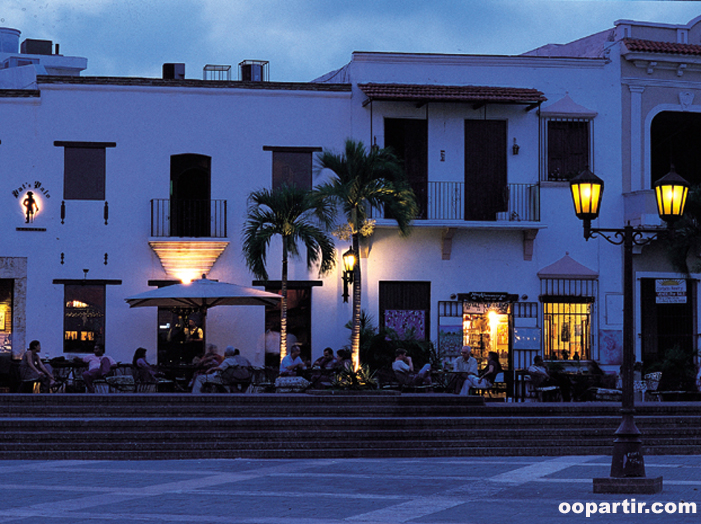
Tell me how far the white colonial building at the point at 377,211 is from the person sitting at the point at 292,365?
135 inches

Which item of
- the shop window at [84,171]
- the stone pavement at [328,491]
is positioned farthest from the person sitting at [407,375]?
the shop window at [84,171]

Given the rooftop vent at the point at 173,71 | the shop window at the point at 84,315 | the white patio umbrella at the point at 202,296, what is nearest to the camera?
the white patio umbrella at the point at 202,296

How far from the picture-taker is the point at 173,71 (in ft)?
87.7

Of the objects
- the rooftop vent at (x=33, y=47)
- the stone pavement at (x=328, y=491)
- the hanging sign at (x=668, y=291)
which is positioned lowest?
the stone pavement at (x=328, y=491)

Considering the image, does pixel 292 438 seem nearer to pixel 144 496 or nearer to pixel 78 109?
pixel 144 496

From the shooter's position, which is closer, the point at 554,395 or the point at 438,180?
the point at 554,395

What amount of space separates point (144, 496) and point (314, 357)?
539 inches

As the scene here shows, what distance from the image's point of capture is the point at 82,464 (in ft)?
44.8

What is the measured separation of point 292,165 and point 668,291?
30.6ft

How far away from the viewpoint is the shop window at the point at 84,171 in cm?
2406

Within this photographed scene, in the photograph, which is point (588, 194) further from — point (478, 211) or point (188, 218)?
point (188, 218)

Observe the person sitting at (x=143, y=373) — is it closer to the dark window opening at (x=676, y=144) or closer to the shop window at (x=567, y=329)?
the shop window at (x=567, y=329)

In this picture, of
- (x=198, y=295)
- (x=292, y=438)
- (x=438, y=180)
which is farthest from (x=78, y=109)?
(x=292, y=438)

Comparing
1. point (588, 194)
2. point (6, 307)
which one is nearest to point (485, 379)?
point (588, 194)
